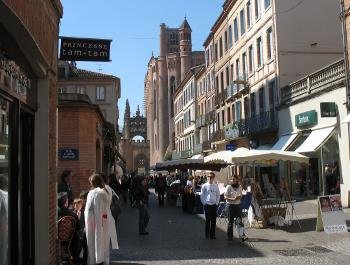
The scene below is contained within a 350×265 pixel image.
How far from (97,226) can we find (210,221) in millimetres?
5579

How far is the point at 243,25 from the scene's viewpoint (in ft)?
131

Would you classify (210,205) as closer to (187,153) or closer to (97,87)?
(97,87)

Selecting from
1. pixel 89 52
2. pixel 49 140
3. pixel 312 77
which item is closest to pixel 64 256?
pixel 49 140

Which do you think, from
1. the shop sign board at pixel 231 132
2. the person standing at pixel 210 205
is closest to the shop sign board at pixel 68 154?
the person standing at pixel 210 205

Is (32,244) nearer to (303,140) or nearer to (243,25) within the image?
(303,140)

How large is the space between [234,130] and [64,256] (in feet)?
109

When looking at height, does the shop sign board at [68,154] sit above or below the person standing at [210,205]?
above

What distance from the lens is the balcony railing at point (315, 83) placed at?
76.4 ft

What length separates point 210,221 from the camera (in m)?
13.7

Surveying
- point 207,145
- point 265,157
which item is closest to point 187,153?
point 207,145

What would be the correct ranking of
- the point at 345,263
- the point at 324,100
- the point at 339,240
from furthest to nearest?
the point at 324,100 < the point at 339,240 < the point at 345,263

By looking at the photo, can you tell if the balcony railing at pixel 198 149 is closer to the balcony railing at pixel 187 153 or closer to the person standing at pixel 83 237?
the balcony railing at pixel 187 153

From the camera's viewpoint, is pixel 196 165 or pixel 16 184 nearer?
pixel 16 184

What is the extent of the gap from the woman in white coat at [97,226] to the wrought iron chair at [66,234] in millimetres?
290
